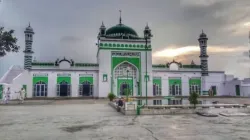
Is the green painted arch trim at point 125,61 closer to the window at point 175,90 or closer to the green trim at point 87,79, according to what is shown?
the green trim at point 87,79

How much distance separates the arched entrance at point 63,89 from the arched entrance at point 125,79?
21.8ft

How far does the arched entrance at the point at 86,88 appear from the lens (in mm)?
30812

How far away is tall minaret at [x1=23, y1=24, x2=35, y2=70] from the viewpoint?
97.9 feet

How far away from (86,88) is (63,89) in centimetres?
318

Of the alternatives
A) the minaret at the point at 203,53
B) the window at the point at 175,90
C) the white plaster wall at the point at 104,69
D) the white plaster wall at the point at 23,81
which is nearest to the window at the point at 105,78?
the white plaster wall at the point at 104,69

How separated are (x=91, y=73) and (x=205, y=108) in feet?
68.6

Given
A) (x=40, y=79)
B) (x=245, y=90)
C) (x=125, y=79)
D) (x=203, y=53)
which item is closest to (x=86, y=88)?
(x=125, y=79)

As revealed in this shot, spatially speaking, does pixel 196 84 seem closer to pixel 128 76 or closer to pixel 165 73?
pixel 165 73

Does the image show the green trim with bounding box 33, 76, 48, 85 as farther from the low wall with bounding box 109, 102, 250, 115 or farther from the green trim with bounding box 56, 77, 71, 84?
the low wall with bounding box 109, 102, 250, 115

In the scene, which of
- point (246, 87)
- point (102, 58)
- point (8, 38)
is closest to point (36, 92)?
point (102, 58)

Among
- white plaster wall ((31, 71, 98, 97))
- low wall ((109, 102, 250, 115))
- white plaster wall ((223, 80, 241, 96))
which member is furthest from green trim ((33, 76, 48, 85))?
white plaster wall ((223, 80, 241, 96))

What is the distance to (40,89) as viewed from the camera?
29.7 metres

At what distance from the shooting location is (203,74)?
3450 centimetres

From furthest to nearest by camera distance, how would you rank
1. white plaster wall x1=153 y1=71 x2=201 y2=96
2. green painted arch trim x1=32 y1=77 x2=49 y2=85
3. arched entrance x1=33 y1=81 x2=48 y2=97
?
white plaster wall x1=153 y1=71 x2=201 y2=96 → green painted arch trim x1=32 y1=77 x2=49 y2=85 → arched entrance x1=33 y1=81 x2=48 y2=97
